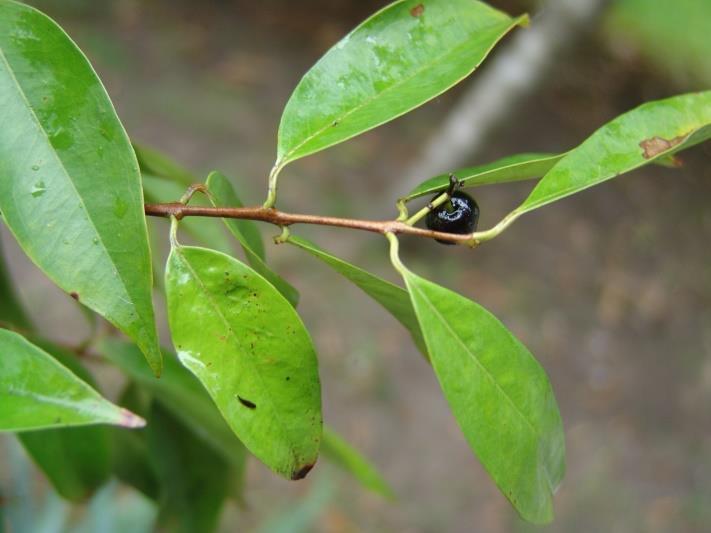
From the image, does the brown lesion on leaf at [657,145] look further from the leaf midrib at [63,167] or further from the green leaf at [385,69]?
the leaf midrib at [63,167]

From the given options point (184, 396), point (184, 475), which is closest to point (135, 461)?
point (184, 475)

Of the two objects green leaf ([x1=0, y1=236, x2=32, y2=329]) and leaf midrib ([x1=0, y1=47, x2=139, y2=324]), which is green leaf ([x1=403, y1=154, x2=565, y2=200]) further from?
green leaf ([x1=0, y1=236, x2=32, y2=329])

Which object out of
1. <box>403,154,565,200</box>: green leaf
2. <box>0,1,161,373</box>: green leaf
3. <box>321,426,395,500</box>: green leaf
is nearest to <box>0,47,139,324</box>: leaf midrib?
<box>0,1,161,373</box>: green leaf

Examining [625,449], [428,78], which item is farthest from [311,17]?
[428,78]

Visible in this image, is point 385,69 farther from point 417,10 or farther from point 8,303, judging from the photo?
point 8,303

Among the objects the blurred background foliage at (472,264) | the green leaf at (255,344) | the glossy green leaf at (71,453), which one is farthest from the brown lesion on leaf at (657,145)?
the blurred background foliage at (472,264)
